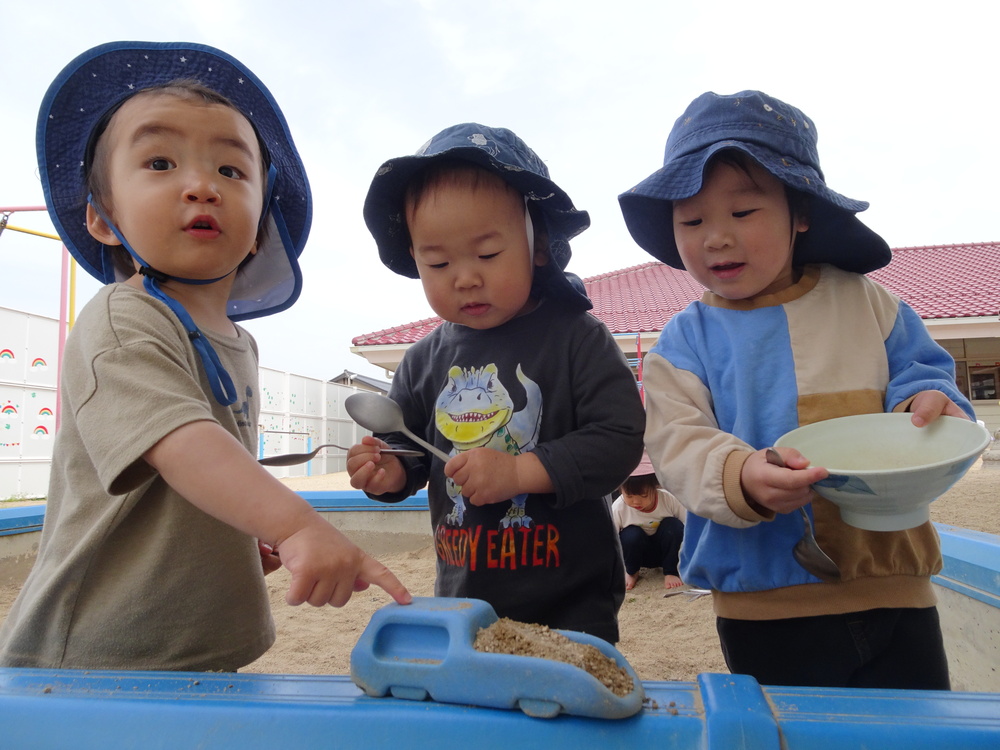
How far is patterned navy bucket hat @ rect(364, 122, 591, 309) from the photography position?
3.80 ft

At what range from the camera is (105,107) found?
1.08 metres

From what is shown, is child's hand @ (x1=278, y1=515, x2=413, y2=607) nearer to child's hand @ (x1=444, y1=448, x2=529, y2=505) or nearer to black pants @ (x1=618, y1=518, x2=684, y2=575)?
child's hand @ (x1=444, y1=448, x2=529, y2=505)

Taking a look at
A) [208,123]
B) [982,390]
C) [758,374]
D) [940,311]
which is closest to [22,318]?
[208,123]

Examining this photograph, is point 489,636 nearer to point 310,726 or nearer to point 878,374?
point 310,726

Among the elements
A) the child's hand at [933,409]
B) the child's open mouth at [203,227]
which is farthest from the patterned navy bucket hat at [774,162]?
the child's open mouth at [203,227]

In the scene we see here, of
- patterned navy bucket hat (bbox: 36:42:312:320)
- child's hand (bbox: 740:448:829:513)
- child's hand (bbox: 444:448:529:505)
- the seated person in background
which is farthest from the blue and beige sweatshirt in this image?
the seated person in background

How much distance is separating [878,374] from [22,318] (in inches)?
368

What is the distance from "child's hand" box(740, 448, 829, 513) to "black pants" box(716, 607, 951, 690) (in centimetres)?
29

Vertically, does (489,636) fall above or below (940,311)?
below

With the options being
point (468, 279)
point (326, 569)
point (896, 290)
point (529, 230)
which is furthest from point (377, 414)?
point (896, 290)

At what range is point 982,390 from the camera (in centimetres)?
895

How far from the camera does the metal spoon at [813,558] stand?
3.11 feet

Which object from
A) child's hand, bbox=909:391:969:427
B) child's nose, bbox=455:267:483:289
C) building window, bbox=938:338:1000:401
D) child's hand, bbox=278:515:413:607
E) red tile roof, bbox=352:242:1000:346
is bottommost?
child's hand, bbox=278:515:413:607

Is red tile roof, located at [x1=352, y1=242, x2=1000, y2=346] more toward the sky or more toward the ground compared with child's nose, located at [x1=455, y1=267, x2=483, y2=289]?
more toward the sky
